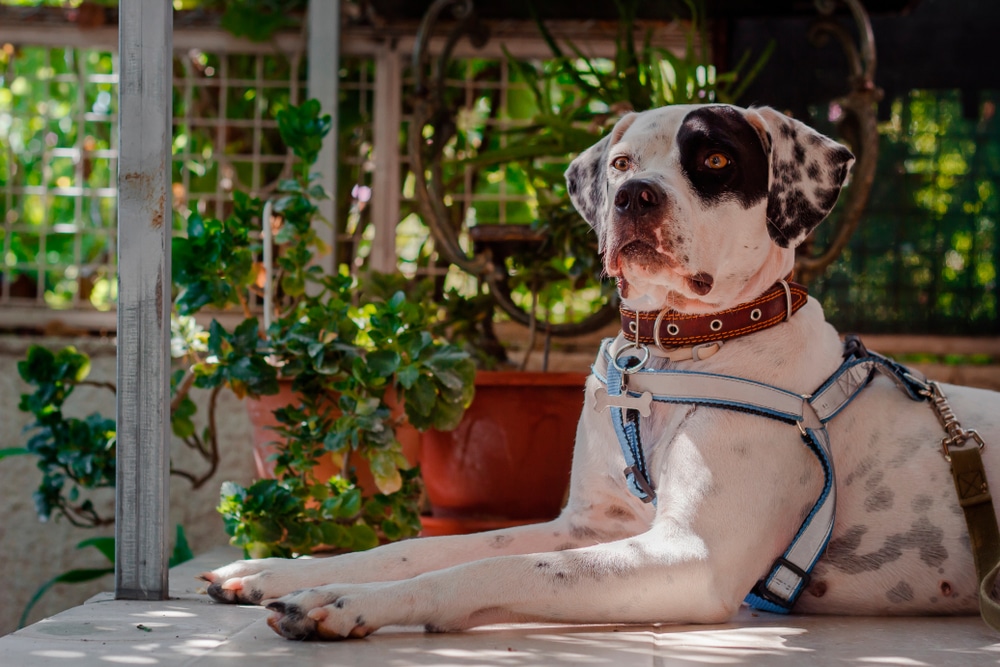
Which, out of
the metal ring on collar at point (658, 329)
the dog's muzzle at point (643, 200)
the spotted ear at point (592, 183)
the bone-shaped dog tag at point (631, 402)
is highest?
the spotted ear at point (592, 183)

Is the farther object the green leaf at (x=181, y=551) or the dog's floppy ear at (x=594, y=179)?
the green leaf at (x=181, y=551)

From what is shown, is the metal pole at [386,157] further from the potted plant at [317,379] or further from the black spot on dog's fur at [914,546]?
the black spot on dog's fur at [914,546]

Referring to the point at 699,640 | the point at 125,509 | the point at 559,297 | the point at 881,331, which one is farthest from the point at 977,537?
the point at 881,331

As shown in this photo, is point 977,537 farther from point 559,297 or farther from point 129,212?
point 559,297

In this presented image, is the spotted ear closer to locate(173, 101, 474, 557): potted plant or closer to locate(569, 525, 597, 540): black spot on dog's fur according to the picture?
locate(173, 101, 474, 557): potted plant

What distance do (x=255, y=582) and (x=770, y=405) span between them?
3.70ft

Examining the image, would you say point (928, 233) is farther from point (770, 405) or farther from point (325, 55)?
point (770, 405)

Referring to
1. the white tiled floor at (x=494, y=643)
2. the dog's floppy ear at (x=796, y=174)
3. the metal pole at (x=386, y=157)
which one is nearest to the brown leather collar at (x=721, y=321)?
the dog's floppy ear at (x=796, y=174)

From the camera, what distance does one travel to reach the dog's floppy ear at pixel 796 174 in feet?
7.30

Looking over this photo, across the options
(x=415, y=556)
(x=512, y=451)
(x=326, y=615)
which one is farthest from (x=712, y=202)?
(x=512, y=451)

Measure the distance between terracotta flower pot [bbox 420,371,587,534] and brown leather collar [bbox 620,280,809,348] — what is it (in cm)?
112

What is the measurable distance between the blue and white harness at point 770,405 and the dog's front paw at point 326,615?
0.62 m

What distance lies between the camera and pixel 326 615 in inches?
68.5

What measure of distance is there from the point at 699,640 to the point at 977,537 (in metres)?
0.65
